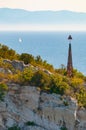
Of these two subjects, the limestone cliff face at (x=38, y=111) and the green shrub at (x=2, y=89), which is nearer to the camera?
the limestone cliff face at (x=38, y=111)

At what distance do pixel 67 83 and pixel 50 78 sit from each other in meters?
1.90

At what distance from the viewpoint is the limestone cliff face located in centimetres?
4031

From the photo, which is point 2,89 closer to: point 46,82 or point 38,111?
point 38,111

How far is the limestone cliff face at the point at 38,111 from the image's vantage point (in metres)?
40.3

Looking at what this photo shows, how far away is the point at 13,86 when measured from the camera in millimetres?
41719

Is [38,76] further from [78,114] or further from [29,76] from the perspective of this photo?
[78,114]

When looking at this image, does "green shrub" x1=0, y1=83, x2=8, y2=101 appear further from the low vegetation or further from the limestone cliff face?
the limestone cliff face

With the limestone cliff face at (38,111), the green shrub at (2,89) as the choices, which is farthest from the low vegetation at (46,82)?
the limestone cliff face at (38,111)

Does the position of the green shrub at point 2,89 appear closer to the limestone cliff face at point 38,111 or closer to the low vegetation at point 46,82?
the low vegetation at point 46,82

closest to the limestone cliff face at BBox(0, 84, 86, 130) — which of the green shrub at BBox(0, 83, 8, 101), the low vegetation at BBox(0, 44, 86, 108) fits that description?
the green shrub at BBox(0, 83, 8, 101)

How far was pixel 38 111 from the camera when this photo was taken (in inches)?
1613

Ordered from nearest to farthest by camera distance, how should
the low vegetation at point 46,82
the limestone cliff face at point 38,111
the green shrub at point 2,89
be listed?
the limestone cliff face at point 38,111 → the green shrub at point 2,89 → the low vegetation at point 46,82

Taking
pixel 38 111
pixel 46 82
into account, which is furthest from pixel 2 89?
pixel 46 82

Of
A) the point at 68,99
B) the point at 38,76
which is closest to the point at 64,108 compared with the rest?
the point at 68,99
